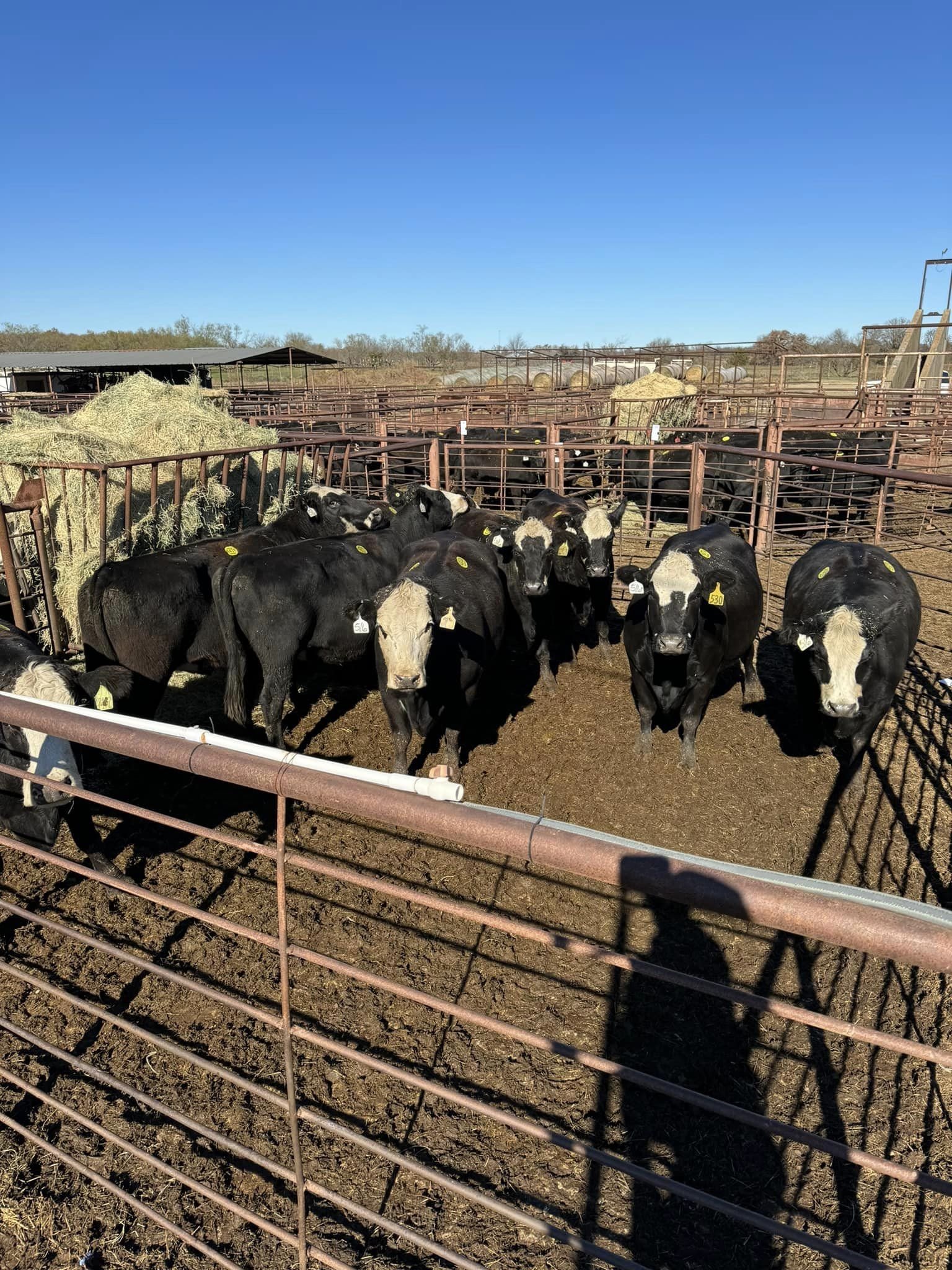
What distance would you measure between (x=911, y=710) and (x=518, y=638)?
3281 millimetres

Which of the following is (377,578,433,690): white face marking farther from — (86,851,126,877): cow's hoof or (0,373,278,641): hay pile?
(0,373,278,641): hay pile

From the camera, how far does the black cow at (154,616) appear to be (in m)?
5.48

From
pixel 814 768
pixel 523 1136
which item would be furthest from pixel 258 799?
pixel 814 768

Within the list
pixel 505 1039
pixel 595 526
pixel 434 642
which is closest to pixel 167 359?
pixel 595 526

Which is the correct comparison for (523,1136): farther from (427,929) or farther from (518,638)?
(518,638)

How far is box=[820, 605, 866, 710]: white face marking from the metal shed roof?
26.5 m

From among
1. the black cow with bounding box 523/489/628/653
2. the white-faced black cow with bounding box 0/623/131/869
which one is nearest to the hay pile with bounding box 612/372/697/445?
the black cow with bounding box 523/489/628/653

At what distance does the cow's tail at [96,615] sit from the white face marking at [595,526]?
4094 mm

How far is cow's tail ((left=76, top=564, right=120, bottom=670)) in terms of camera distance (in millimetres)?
5457

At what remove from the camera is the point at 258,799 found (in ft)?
16.8

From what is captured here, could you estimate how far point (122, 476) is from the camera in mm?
7234

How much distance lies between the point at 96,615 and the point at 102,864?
1963 mm

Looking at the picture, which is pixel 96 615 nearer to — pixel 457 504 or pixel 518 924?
pixel 457 504

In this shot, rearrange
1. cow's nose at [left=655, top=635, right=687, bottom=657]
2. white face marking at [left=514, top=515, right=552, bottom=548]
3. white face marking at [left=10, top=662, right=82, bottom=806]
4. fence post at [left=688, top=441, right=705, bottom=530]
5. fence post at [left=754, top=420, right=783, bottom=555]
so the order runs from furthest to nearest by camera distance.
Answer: fence post at [left=688, top=441, right=705, bottom=530] → fence post at [left=754, top=420, right=783, bottom=555] → white face marking at [left=514, top=515, right=552, bottom=548] → cow's nose at [left=655, top=635, right=687, bottom=657] → white face marking at [left=10, top=662, right=82, bottom=806]
